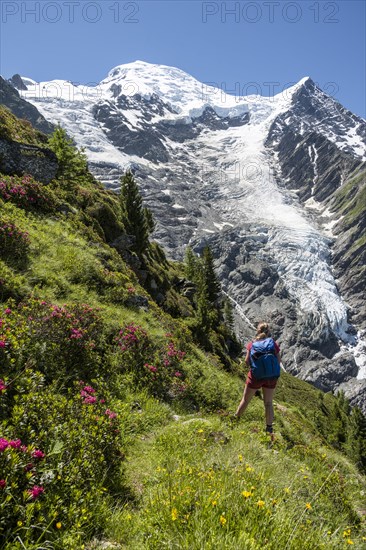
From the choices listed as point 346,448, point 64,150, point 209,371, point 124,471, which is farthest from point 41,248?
point 346,448

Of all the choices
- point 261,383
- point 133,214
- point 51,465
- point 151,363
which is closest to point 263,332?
point 261,383

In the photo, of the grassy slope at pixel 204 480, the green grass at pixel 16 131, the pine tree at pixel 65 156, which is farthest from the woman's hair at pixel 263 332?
the pine tree at pixel 65 156

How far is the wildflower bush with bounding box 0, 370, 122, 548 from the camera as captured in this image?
2.87 meters

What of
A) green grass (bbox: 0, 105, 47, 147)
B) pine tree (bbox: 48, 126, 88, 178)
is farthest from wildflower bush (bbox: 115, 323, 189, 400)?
pine tree (bbox: 48, 126, 88, 178)

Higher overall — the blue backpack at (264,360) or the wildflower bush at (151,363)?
the blue backpack at (264,360)

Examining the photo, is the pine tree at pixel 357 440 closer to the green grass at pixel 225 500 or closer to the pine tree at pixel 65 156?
the pine tree at pixel 65 156

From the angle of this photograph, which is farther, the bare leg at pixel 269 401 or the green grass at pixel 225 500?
the bare leg at pixel 269 401

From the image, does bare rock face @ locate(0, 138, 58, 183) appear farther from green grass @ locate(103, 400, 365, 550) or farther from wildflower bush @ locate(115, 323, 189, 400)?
green grass @ locate(103, 400, 365, 550)

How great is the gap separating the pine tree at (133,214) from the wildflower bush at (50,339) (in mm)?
27941

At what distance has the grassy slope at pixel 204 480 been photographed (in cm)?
299

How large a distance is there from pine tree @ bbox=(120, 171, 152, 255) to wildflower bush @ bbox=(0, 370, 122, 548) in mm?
31258

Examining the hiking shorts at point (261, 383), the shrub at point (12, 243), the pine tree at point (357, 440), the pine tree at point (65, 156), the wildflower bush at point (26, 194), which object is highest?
the pine tree at point (65, 156)

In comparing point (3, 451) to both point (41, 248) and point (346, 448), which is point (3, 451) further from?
point (346, 448)

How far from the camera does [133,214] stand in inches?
1494
